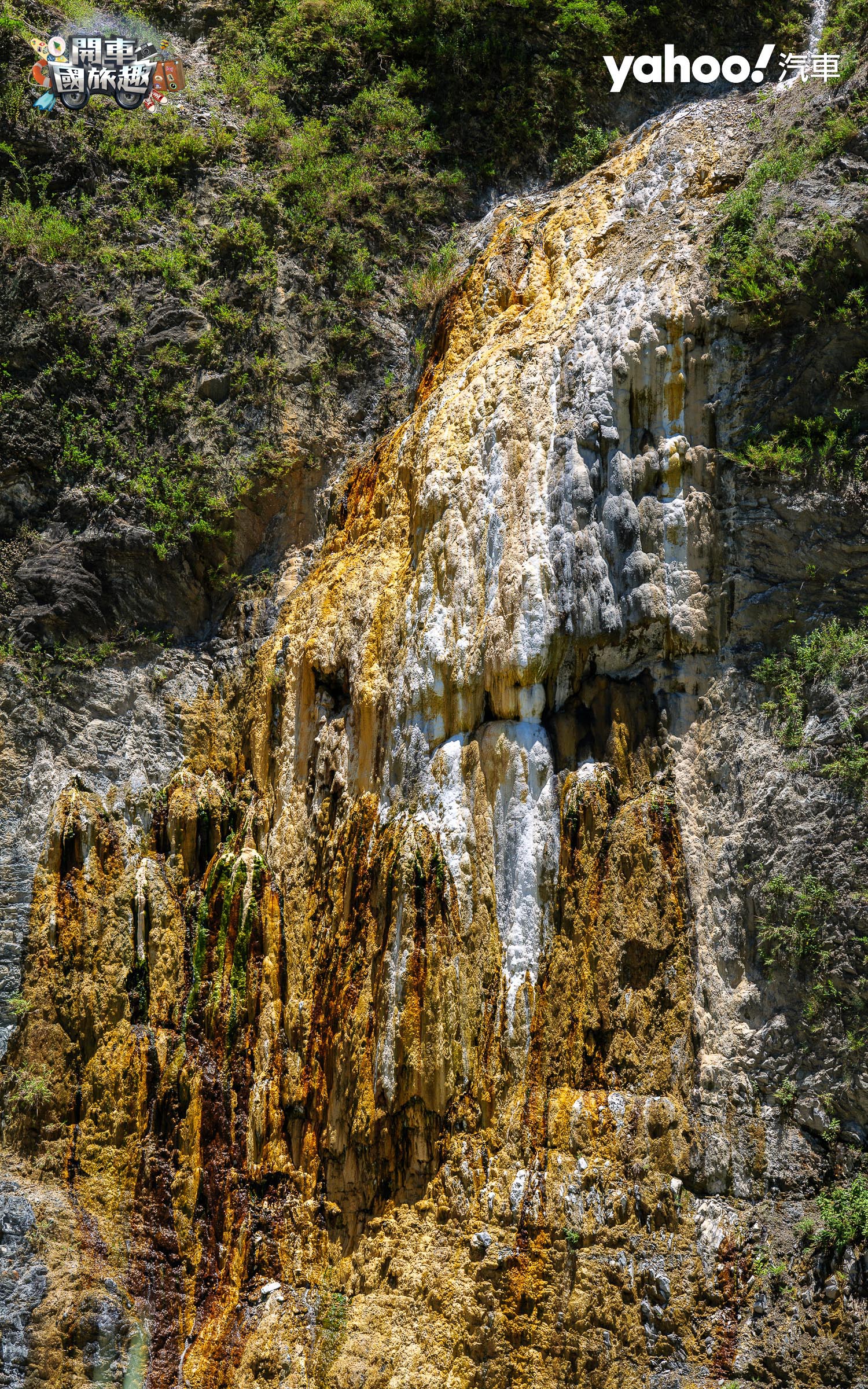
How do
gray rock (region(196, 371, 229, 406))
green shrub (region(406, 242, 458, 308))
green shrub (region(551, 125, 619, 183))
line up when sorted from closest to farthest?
gray rock (region(196, 371, 229, 406))
green shrub (region(406, 242, 458, 308))
green shrub (region(551, 125, 619, 183))

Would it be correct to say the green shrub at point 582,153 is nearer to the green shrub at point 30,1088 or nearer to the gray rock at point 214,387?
the gray rock at point 214,387

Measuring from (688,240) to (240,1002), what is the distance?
598 centimetres

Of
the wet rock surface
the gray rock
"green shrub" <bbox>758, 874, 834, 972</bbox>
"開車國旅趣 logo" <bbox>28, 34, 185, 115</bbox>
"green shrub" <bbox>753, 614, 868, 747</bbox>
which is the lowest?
the wet rock surface

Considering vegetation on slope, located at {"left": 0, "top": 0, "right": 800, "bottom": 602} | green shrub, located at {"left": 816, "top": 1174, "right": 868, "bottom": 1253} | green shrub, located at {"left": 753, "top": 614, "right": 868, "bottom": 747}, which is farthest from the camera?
vegetation on slope, located at {"left": 0, "top": 0, "right": 800, "bottom": 602}

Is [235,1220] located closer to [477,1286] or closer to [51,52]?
[477,1286]

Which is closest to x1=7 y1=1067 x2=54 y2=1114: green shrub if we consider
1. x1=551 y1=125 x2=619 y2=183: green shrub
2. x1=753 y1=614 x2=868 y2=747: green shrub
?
x1=753 y1=614 x2=868 y2=747: green shrub

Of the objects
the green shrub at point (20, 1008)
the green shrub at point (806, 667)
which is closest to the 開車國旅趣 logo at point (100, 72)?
the green shrub at point (20, 1008)

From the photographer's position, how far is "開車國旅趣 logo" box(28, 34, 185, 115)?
447 inches

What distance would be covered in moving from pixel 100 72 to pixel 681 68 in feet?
19.1

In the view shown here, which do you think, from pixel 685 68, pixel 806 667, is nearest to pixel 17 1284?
pixel 806 667

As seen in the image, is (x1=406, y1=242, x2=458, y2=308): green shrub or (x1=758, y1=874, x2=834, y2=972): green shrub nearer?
(x1=758, y1=874, x2=834, y2=972): green shrub

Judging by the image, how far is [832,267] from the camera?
7.18m

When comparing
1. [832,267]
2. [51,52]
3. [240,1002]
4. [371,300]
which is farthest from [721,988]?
[51,52]

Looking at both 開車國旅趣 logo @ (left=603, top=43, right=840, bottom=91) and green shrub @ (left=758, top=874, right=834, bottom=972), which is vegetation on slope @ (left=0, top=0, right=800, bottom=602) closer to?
開車國旅趣 logo @ (left=603, top=43, right=840, bottom=91)
